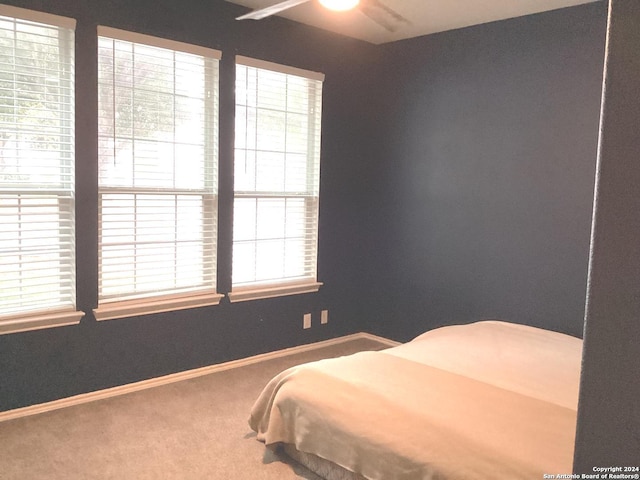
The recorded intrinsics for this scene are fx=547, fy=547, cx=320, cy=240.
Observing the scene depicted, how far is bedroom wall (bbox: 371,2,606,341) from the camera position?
363 centimetres

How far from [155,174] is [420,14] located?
214cm

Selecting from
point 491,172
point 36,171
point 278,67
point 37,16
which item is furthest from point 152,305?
point 491,172

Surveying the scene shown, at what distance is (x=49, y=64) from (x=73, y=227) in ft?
3.02

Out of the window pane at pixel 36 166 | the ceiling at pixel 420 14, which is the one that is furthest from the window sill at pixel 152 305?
the ceiling at pixel 420 14

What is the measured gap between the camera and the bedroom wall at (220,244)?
3.15 m

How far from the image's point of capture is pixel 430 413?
226 centimetres

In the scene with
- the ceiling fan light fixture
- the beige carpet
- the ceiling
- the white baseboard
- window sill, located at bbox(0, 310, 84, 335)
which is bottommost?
the beige carpet

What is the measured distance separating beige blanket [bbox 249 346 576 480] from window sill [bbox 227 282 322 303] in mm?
1250

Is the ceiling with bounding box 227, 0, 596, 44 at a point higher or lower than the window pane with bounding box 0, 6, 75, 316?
higher

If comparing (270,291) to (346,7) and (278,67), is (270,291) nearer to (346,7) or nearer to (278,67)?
(278,67)

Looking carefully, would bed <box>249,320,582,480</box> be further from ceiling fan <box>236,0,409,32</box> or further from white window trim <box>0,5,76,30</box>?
white window trim <box>0,5,76,30</box>

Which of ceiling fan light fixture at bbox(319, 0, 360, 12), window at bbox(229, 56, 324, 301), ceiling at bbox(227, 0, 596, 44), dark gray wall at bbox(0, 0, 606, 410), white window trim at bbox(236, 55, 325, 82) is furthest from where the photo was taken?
window at bbox(229, 56, 324, 301)

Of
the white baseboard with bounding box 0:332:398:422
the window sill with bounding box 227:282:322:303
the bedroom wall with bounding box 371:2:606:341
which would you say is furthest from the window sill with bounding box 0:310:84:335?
the bedroom wall with bounding box 371:2:606:341

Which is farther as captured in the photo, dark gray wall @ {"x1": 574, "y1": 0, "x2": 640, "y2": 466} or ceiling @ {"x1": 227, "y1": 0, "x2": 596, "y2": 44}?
ceiling @ {"x1": 227, "y1": 0, "x2": 596, "y2": 44}
